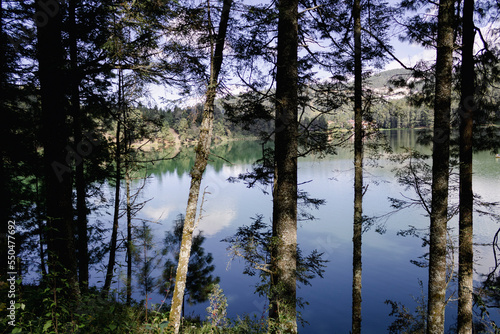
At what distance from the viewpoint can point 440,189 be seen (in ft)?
17.2

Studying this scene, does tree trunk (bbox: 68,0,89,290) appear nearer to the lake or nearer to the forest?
the forest

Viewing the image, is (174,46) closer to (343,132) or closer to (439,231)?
(343,132)

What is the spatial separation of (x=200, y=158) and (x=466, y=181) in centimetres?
622

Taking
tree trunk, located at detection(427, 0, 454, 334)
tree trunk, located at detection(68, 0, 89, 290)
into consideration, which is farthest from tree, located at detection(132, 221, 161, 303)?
tree trunk, located at detection(427, 0, 454, 334)

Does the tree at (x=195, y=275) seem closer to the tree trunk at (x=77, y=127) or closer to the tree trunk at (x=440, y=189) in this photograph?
the tree trunk at (x=77, y=127)

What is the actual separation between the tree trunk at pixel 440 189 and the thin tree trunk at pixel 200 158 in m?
4.12

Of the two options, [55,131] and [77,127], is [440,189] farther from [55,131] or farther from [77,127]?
[77,127]

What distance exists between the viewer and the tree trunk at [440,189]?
5.10 metres

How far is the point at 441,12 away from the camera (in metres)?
5.02

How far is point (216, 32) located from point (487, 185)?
27052mm

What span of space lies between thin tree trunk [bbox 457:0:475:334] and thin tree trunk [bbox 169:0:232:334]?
222 inches

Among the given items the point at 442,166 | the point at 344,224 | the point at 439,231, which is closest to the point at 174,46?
the point at 442,166

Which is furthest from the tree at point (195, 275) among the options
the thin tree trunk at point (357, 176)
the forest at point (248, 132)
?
the thin tree trunk at point (357, 176)

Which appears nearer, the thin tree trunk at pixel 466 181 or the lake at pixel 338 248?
the thin tree trunk at pixel 466 181
